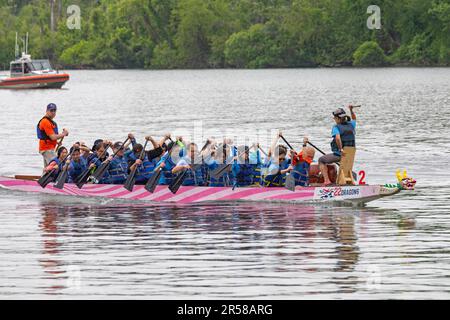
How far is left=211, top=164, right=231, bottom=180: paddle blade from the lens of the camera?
93.3 feet

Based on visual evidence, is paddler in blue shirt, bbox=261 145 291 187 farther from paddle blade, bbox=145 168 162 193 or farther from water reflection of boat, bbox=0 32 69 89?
water reflection of boat, bbox=0 32 69 89

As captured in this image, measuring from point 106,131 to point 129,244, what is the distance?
3730cm

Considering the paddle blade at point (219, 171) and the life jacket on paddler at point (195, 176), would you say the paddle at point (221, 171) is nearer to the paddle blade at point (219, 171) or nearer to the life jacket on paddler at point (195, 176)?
the paddle blade at point (219, 171)

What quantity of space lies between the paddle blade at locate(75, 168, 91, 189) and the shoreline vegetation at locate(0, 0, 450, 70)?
12306 cm

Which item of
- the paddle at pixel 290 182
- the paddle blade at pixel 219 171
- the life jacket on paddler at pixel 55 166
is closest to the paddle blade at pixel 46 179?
the life jacket on paddler at pixel 55 166

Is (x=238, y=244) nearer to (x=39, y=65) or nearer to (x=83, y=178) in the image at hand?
(x=83, y=178)

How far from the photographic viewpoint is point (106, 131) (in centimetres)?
6100

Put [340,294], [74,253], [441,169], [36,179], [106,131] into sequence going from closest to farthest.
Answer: [340,294] < [74,253] < [36,179] < [441,169] < [106,131]

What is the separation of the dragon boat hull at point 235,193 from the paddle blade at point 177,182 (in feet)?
0.48

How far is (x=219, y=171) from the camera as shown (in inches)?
1123

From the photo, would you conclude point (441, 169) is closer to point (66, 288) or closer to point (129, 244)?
point (129, 244)

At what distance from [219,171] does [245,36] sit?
144m

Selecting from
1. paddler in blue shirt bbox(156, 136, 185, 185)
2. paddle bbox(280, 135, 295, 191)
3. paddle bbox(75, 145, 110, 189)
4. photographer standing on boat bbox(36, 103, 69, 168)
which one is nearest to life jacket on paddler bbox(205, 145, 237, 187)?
paddler in blue shirt bbox(156, 136, 185, 185)

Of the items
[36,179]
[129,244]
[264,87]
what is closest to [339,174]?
[129,244]
